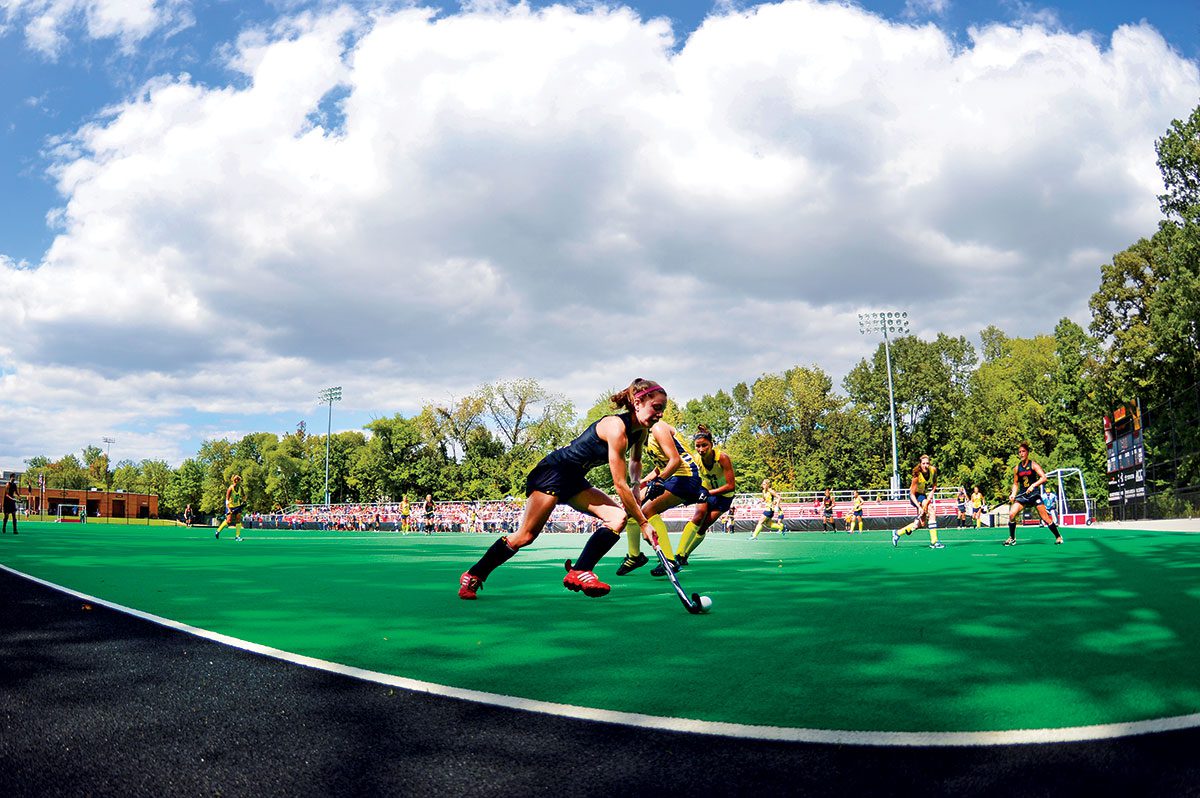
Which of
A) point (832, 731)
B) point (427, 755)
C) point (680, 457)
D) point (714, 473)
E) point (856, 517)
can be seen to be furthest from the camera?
point (856, 517)

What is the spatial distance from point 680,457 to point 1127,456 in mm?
48587

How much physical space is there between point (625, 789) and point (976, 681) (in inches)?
92.4

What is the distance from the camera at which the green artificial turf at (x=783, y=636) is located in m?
3.80

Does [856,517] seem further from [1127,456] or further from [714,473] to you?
→ [714,473]

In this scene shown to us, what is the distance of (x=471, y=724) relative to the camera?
11.6 ft

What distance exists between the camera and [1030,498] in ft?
55.0

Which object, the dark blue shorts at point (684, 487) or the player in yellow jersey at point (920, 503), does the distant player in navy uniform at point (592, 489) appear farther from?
the player in yellow jersey at point (920, 503)

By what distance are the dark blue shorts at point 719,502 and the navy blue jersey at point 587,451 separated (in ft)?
15.4

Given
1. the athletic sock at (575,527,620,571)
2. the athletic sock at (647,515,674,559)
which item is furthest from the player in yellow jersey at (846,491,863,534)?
the athletic sock at (575,527,620,571)

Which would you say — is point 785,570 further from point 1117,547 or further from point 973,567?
point 1117,547

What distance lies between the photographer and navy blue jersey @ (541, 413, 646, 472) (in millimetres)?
7180

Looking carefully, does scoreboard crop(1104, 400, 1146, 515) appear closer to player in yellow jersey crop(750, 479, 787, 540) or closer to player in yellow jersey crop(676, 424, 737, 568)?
player in yellow jersey crop(750, 479, 787, 540)

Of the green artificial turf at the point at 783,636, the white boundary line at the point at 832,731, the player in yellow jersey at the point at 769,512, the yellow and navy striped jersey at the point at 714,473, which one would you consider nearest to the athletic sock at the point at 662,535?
the green artificial turf at the point at 783,636

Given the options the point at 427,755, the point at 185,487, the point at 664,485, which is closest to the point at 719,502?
the point at 664,485
